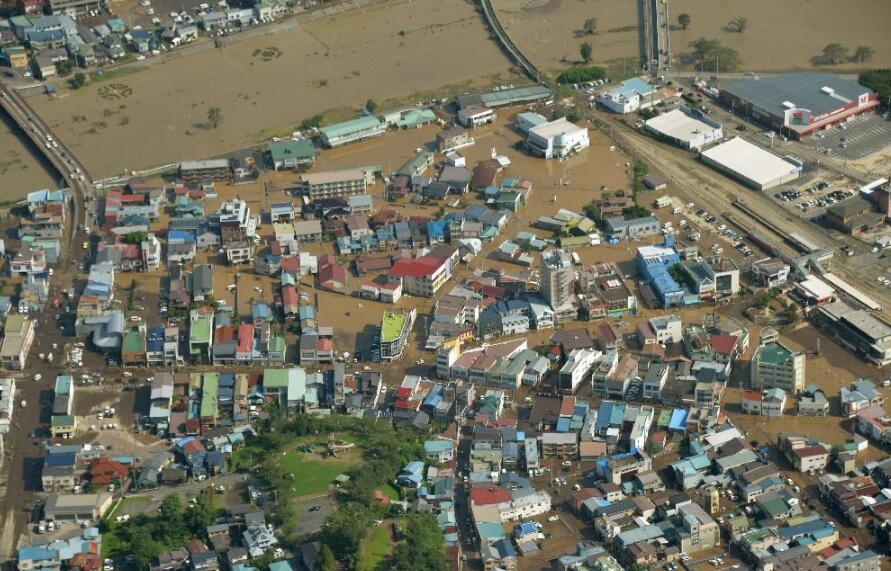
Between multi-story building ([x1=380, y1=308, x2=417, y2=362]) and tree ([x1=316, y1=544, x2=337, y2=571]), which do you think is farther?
multi-story building ([x1=380, y1=308, x2=417, y2=362])

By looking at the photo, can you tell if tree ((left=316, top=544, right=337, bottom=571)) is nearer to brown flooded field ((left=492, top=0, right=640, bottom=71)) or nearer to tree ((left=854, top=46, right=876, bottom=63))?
brown flooded field ((left=492, top=0, right=640, bottom=71))

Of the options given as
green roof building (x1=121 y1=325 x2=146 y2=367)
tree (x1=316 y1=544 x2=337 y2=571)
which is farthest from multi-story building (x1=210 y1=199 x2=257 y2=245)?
tree (x1=316 y1=544 x2=337 y2=571)

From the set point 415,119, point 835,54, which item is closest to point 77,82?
point 415,119

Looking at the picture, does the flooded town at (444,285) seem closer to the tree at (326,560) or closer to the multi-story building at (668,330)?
the multi-story building at (668,330)

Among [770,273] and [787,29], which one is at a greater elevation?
[787,29]

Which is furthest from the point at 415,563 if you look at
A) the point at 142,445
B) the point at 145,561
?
the point at 142,445

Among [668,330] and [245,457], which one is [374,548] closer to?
[245,457]

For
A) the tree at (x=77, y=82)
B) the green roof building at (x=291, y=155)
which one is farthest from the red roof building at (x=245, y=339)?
the tree at (x=77, y=82)

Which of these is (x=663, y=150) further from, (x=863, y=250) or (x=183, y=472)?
(x=183, y=472)
